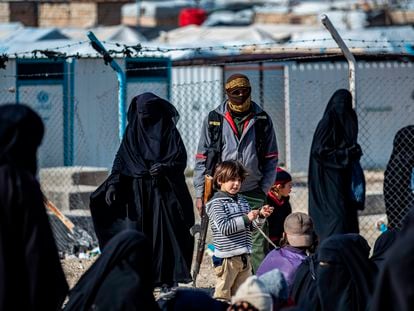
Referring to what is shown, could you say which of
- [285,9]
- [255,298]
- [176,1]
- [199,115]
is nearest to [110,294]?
[255,298]

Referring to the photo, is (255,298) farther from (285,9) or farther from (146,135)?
(285,9)

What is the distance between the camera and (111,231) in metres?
8.12

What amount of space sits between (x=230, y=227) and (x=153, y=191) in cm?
85

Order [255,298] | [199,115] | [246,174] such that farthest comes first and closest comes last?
[199,115] < [246,174] < [255,298]

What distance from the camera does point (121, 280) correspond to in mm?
4984

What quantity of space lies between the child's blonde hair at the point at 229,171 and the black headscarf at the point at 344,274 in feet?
6.14

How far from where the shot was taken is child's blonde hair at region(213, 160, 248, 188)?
749cm

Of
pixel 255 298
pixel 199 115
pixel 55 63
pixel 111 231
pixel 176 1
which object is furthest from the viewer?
pixel 176 1

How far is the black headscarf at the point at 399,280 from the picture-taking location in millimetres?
3850

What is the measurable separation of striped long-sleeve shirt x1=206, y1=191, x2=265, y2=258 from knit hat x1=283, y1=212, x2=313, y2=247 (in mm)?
782

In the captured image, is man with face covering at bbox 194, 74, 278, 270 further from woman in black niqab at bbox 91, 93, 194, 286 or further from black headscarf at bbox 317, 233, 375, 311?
black headscarf at bbox 317, 233, 375, 311

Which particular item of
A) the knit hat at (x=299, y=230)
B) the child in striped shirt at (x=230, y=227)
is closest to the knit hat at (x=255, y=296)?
the knit hat at (x=299, y=230)

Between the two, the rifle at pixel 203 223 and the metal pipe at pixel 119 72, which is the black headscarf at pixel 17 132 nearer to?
the rifle at pixel 203 223

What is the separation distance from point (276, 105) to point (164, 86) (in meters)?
2.16
